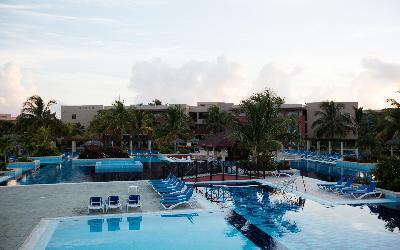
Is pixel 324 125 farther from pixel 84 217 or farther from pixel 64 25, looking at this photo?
pixel 84 217

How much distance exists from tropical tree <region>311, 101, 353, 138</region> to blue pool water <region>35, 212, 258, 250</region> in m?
48.0

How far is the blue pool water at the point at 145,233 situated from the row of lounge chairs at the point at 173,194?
1.15 m

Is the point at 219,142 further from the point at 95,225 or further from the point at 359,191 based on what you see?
the point at 95,225

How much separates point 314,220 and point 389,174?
8.52m

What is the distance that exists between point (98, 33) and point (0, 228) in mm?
20795

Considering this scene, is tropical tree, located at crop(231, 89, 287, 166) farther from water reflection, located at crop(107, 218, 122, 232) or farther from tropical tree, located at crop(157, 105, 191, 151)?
tropical tree, located at crop(157, 105, 191, 151)

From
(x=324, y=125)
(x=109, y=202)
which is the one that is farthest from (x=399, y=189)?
(x=324, y=125)

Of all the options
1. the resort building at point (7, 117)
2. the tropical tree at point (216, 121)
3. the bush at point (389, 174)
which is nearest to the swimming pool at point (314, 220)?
the bush at point (389, 174)

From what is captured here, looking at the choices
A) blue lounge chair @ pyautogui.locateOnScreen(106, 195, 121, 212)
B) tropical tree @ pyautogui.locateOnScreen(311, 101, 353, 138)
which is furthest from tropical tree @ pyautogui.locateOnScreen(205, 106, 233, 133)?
blue lounge chair @ pyautogui.locateOnScreen(106, 195, 121, 212)

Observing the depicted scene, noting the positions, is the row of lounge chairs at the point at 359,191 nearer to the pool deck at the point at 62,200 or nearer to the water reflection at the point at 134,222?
the pool deck at the point at 62,200

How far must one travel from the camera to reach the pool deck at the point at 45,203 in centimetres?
1491

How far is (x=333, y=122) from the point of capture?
203 ft

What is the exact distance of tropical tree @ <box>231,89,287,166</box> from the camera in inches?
1259

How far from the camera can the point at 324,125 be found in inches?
2470
